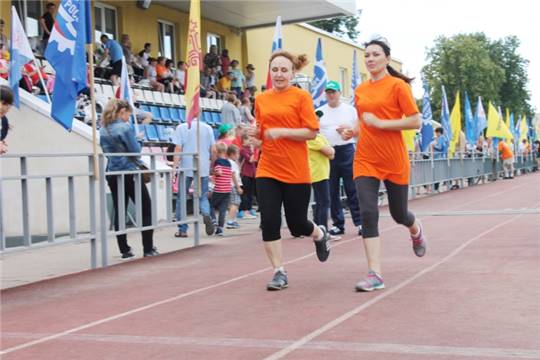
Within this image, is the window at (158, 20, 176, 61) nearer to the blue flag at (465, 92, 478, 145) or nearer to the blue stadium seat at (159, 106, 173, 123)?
the blue stadium seat at (159, 106, 173, 123)

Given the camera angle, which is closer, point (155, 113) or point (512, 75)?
point (155, 113)

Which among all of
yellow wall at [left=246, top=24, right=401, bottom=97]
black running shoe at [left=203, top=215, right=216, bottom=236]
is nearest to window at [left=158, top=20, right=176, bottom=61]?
yellow wall at [left=246, top=24, right=401, bottom=97]

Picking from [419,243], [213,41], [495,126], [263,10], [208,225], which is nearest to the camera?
[419,243]

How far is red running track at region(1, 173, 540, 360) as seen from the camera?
4.98m

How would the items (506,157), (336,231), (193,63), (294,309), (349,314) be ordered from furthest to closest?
(506,157) → (193,63) → (336,231) → (294,309) → (349,314)

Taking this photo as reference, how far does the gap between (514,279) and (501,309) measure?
137 cm

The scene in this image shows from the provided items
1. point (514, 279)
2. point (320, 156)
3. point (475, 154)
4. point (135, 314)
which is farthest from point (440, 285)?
point (475, 154)

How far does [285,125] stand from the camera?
23.3ft

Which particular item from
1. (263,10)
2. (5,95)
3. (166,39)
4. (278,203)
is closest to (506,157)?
(263,10)

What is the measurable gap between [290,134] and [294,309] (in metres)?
1.55

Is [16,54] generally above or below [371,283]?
above

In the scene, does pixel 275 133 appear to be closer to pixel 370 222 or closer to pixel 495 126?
pixel 370 222

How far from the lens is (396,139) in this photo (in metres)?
6.99

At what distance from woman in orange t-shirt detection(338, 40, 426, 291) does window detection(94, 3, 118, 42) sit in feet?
57.0
